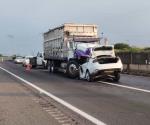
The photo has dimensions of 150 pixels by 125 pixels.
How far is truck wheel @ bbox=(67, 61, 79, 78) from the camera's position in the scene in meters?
29.4

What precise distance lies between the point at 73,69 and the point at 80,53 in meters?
1.52

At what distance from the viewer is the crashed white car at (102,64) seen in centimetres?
2642

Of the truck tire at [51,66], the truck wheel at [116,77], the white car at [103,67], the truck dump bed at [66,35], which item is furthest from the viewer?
the truck tire at [51,66]

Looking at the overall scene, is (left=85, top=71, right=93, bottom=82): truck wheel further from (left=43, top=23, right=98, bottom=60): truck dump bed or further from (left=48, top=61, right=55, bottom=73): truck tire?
(left=48, top=61, right=55, bottom=73): truck tire

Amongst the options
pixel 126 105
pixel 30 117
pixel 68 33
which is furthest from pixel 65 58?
pixel 30 117

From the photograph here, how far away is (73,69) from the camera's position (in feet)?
97.9

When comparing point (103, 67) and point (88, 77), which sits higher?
point (103, 67)

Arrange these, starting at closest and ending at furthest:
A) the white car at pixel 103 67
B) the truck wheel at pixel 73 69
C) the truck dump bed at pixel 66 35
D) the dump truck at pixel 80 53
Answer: the white car at pixel 103 67
the dump truck at pixel 80 53
the truck wheel at pixel 73 69
the truck dump bed at pixel 66 35

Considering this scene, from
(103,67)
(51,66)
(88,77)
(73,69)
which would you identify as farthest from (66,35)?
(103,67)

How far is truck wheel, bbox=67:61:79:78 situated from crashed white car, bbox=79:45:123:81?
1750 millimetres

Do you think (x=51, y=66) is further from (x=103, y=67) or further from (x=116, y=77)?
(x=103, y=67)

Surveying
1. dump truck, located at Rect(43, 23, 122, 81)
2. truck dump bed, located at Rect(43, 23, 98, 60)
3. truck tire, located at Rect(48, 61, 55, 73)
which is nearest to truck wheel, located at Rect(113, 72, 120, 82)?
dump truck, located at Rect(43, 23, 122, 81)

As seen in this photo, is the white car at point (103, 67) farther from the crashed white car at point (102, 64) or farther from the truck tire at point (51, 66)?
the truck tire at point (51, 66)

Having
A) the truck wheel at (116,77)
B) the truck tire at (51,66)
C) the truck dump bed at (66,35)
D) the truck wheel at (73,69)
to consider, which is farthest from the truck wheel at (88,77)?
the truck tire at (51,66)
